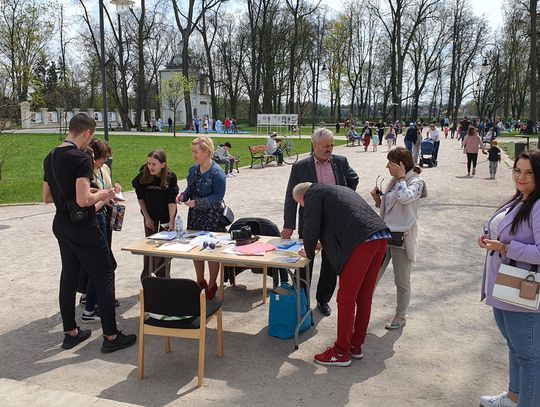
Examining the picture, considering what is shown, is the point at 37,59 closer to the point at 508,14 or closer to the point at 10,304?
the point at 10,304

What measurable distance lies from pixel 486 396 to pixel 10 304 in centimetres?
459

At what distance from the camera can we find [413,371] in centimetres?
390

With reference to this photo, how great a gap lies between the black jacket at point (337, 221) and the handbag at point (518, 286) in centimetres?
104

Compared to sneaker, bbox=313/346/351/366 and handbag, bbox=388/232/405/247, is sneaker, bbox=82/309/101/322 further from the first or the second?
handbag, bbox=388/232/405/247

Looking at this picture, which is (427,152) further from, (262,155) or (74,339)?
(74,339)

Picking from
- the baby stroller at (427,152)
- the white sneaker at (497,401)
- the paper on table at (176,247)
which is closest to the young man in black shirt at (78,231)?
the paper on table at (176,247)

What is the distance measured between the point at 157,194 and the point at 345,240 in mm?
2336

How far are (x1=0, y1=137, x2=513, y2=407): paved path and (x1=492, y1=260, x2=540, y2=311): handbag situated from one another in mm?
1066

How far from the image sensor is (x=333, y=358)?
3980 millimetres

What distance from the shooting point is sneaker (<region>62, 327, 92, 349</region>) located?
14.2 ft

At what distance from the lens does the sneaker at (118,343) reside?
4.24 meters

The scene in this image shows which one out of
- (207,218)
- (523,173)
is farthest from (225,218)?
(523,173)

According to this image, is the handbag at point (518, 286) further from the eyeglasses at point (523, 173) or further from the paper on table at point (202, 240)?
the paper on table at point (202, 240)

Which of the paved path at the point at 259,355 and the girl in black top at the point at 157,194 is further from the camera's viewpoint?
the girl in black top at the point at 157,194
